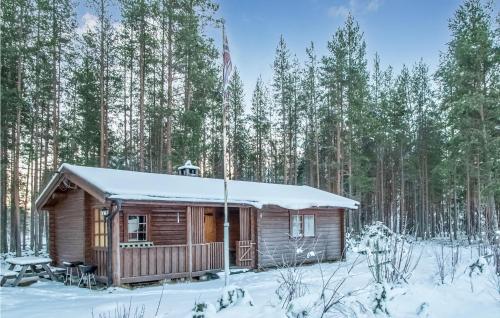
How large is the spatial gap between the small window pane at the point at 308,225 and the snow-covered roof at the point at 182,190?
79cm

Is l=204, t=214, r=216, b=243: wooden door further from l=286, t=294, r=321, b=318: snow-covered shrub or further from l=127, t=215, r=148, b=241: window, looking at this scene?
l=286, t=294, r=321, b=318: snow-covered shrub

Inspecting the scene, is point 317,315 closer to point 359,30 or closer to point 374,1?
point 374,1

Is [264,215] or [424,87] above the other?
[424,87]

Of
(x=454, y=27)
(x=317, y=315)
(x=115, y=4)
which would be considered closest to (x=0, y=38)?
(x=115, y=4)

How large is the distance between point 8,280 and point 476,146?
22534 mm

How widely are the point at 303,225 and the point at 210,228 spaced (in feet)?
12.8

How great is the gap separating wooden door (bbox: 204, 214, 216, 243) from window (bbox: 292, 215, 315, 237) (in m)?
3.34

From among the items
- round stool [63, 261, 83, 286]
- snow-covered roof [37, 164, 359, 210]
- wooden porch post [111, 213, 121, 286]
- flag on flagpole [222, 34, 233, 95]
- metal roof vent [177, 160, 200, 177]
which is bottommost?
round stool [63, 261, 83, 286]

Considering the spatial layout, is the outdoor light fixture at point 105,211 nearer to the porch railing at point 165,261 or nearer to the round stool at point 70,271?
the porch railing at point 165,261

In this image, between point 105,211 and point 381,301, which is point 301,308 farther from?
point 105,211

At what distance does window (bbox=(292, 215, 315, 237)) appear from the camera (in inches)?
668

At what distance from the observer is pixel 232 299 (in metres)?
6.11

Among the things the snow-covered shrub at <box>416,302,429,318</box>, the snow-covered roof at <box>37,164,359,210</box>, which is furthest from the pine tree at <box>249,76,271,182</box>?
the snow-covered shrub at <box>416,302,429,318</box>

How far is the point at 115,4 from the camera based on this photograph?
21391 millimetres
